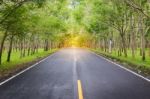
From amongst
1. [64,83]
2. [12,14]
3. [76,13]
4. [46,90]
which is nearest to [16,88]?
[46,90]

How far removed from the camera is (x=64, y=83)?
47.6 ft

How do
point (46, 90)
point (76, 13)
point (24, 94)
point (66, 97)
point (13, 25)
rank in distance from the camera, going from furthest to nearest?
point (76, 13)
point (13, 25)
point (46, 90)
point (24, 94)
point (66, 97)

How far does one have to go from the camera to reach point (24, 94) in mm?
11438

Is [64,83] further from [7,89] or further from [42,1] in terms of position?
[42,1]

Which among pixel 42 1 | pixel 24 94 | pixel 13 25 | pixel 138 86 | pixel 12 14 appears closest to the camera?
pixel 24 94

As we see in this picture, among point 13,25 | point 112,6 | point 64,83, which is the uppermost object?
point 112,6

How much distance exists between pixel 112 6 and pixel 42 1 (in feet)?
56.7

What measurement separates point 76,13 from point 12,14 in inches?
2669

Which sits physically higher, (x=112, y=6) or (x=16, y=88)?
(x=112, y=6)

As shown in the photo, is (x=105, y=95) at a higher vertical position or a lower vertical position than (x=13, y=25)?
lower

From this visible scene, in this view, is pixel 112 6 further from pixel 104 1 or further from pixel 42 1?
pixel 42 1

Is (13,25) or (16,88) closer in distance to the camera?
(16,88)

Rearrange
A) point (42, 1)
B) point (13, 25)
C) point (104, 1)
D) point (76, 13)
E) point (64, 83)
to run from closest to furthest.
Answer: point (64, 83) → point (42, 1) → point (13, 25) → point (104, 1) → point (76, 13)

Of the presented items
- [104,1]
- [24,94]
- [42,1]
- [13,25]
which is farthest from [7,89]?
[104,1]
